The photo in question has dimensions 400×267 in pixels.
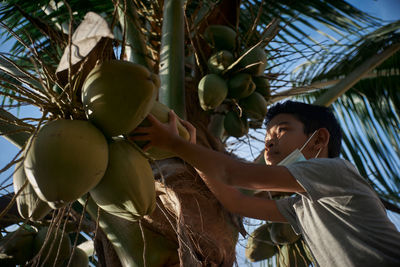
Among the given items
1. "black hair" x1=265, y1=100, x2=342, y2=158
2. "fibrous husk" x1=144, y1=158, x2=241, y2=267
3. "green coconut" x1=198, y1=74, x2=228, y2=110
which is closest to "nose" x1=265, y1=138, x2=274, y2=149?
"black hair" x1=265, y1=100, x2=342, y2=158

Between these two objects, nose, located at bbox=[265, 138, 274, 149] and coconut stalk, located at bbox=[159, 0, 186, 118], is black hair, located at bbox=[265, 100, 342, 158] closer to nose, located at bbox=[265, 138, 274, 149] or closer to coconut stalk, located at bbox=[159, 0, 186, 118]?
nose, located at bbox=[265, 138, 274, 149]

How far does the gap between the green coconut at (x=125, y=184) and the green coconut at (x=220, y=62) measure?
3.05 feet

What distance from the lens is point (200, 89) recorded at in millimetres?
1691

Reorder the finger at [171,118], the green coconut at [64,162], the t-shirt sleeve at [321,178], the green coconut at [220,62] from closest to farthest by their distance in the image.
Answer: the green coconut at [64,162] → the finger at [171,118] → the t-shirt sleeve at [321,178] → the green coconut at [220,62]

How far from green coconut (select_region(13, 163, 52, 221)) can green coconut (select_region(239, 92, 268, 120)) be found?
1.10m

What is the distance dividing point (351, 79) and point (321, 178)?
4.72 ft

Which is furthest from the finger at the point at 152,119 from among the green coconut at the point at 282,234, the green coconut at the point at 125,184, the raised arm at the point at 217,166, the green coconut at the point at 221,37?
the green coconut at the point at 282,234

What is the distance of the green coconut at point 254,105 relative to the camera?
185cm

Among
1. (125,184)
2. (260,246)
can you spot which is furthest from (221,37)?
(125,184)

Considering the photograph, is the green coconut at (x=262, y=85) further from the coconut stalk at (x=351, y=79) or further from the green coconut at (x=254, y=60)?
the coconut stalk at (x=351, y=79)

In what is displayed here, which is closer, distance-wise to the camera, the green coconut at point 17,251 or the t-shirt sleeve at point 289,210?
the green coconut at point 17,251

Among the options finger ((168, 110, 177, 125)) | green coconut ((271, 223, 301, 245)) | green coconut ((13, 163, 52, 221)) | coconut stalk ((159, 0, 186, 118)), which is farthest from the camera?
green coconut ((271, 223, 301, 245))

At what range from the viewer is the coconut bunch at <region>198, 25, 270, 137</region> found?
1.70 meters

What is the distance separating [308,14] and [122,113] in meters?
2.51
